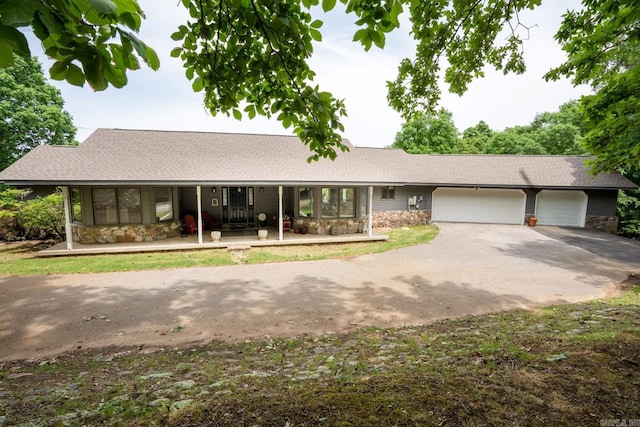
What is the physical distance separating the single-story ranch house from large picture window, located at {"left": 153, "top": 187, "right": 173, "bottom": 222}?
1.8 inches

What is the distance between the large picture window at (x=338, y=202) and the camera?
48.3 feet

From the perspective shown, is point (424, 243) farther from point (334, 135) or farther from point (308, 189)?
point (334, 135)

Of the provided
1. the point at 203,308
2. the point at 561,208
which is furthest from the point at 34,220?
the point at 561,208

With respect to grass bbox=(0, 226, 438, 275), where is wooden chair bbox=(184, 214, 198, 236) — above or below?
above

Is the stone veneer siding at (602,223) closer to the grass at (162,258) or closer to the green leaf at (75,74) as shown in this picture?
the grass at (162,258)

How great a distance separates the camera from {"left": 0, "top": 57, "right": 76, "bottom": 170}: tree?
23000mm

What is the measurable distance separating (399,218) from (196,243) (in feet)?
40.5

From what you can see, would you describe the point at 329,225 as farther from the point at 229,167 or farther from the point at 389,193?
the point at 389,193

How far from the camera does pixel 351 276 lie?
8.91m

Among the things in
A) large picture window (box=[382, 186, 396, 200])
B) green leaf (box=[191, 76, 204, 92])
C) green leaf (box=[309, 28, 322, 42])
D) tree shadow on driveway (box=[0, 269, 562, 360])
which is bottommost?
tree shadow on driveway (box=[0, 269, 562, 360])

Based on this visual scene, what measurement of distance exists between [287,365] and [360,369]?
1.06 m

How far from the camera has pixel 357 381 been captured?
2668 mm

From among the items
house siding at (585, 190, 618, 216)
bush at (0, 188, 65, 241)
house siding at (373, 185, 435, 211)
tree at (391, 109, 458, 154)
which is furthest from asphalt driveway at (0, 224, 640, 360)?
tree at (391, 109, 458, 154)

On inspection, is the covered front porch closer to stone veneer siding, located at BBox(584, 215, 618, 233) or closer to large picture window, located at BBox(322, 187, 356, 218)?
large picture window, located at BBox(322, 187, 356, 218)
